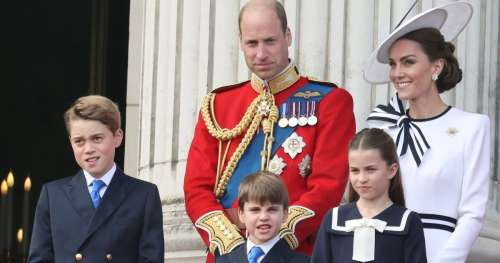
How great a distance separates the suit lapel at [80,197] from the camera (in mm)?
6680

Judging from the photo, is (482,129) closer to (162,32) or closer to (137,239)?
(137,239)

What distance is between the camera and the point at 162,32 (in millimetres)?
8812

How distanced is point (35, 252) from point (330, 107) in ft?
4.49

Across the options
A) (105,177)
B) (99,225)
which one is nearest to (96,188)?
(105,177)

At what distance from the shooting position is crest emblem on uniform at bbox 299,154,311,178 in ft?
22.2

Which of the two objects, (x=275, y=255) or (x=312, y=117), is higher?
(x=312, y=117)

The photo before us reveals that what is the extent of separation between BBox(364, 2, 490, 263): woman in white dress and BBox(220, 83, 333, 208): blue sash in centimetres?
36

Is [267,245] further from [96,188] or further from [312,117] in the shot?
[96,188]

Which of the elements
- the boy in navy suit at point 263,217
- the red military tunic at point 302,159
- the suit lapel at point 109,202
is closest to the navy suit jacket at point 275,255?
the boy in navy suit at point 263,217

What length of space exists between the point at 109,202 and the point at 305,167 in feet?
2.71

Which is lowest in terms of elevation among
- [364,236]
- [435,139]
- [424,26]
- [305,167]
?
[364,236]

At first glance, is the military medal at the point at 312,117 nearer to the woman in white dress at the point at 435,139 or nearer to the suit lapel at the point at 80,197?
the woman in white dress at the point at 435,139

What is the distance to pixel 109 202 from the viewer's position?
6699 mm

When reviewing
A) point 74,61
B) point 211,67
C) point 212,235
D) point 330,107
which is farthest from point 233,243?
point 74,61
